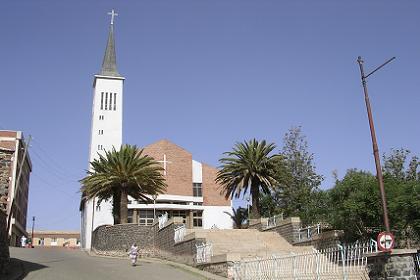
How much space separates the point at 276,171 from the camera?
37312 millimetres

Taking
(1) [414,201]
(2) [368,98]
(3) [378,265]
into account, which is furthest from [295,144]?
(3) [378,265]

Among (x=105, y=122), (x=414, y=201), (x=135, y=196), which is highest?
(x=105, y=122)

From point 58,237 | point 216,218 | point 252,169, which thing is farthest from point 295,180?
point 58,237

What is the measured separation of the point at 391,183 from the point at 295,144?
16.8 meters

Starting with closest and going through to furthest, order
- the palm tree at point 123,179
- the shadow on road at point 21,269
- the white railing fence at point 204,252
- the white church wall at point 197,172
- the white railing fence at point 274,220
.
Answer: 1. the shadow on road at point 21,269
2. the white railing fence at point 204,252
3. the white railing fence at point 274,220
4. the palm tree at point 123,179
5. the white church wall at point 197,172

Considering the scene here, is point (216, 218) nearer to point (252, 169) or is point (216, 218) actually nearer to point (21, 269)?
point (252, 169)

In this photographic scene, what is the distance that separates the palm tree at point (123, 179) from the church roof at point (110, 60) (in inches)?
1257

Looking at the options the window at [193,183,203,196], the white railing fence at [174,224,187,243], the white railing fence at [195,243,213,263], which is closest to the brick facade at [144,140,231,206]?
the window at [193,183,203,196]

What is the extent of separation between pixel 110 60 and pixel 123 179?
37.3m

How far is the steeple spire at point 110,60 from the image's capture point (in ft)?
218

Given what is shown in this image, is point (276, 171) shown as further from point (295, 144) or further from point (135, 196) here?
point (135, 196)

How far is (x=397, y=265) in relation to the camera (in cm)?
1370

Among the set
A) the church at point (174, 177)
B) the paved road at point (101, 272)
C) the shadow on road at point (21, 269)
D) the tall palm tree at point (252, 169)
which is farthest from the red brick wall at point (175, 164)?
the shadow on road at point (21, 269)

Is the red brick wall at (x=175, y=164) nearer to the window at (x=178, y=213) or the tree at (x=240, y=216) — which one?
the window at (x=178, y=213)
